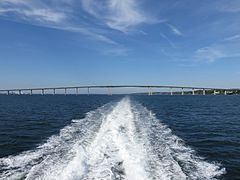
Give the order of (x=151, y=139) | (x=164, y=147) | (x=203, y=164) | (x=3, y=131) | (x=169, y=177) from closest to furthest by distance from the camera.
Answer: (x=169, y=177), (x=203, y=164), (x=164, y=147), (x=151, y=139), (x=3, y=131)

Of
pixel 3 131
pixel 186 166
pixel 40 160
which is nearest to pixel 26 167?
pixel 40 160

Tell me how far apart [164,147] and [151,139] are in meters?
1.94

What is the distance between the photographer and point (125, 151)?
13.5 m

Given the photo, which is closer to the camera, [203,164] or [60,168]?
[60,168]

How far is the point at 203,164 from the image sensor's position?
12891 mm

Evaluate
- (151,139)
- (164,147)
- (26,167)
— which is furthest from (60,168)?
(151,139)

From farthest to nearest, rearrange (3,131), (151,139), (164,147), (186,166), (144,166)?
1. (3,131)
2. (151,139)
3. (164,147)
4. (186,166)
5. (144,166)

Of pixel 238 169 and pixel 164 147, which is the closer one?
pixel 238 169

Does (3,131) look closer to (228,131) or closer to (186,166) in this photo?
(186,166)

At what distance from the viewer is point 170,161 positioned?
12422 mm

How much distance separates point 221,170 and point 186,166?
1.72 m

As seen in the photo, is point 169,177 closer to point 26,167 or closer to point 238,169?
point 238,169

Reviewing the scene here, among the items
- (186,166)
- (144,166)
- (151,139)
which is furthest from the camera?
(151,139)

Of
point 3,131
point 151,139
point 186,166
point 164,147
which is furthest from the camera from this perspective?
point 3,131
